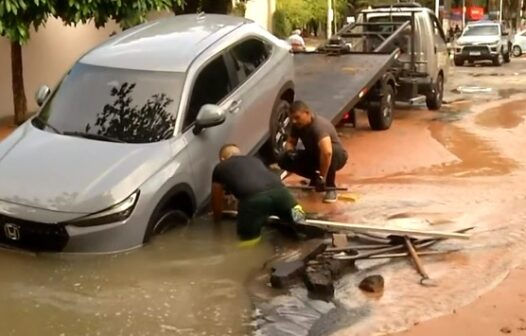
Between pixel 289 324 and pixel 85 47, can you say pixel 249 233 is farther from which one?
pixel 85 47

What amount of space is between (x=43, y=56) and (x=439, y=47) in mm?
8238

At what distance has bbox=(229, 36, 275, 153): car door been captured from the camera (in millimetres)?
8625

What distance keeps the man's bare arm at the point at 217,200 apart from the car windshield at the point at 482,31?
29189mm

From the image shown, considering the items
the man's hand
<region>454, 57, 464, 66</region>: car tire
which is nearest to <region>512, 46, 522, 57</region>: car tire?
<region>454, 57, 464, 66</region>: car tire

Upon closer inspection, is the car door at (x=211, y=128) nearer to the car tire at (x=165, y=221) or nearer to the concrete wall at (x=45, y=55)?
the car tire at (x=165, y=221)

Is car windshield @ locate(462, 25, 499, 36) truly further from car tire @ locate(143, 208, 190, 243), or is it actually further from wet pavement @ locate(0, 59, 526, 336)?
car tire @ locate(143, 208, 190, 243)

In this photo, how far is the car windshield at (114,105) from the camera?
7.49 m

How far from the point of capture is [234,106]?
841cm

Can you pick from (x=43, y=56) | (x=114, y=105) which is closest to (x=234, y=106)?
(x=114, y=105)

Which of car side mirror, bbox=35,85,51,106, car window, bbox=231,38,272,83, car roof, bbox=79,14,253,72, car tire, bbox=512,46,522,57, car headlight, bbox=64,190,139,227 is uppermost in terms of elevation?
car roof, bbox=79,14,253,72

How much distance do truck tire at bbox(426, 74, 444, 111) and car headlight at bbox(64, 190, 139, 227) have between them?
1096 centimetres

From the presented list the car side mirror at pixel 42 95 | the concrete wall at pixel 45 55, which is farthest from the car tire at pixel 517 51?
the car side mirror at pixel 42 95

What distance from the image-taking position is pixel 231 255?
7.12m

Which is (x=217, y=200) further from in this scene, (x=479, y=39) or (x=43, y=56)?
(x=479, y=39)
